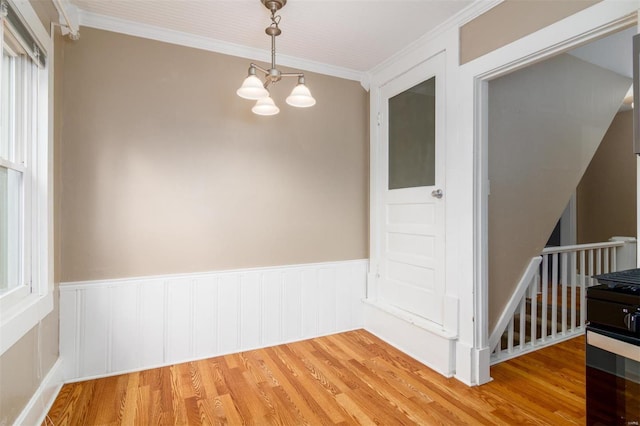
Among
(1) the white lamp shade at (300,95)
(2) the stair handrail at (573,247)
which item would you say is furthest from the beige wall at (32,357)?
(2) the stair handrail at (573,247)

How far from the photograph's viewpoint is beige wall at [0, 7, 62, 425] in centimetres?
151

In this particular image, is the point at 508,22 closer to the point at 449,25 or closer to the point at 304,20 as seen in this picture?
the point at 449,25

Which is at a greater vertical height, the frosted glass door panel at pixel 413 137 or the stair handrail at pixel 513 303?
the frosted glass door panel at pixel 413 137

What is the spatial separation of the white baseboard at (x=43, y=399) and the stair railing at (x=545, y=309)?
9.39ft

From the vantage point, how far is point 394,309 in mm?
2912

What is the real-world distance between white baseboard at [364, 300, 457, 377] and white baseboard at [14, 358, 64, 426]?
239cm

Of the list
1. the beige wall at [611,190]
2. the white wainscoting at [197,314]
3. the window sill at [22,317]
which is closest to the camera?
the window sill at [22,317]

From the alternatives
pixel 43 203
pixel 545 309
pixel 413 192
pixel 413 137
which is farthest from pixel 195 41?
pixel 545 309

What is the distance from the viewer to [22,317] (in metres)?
1.64

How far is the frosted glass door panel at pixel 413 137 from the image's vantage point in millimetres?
2617

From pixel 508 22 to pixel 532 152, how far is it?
1.09m

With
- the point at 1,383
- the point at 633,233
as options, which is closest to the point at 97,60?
the point at 1,383

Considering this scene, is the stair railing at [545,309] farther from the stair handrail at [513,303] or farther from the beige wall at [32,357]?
the beige wall at [32,357]

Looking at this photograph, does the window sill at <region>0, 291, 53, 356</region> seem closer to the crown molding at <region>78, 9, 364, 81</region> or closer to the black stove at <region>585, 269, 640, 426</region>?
the crown molding at <region>78, 9, 364, 81</region>
